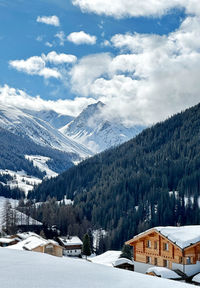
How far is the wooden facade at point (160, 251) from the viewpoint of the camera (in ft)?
109

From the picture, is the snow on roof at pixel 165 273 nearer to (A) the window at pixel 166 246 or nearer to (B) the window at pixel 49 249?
(A) the window at pixel 166 246

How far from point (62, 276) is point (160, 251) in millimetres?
26424

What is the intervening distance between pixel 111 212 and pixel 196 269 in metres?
135

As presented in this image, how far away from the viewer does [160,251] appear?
1401 inches

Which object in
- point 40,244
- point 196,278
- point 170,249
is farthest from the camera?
point 40,244

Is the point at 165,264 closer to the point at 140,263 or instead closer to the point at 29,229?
the point at 140,263

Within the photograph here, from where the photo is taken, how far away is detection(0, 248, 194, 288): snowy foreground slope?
1017cm

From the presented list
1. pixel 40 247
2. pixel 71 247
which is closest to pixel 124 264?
pixel 40 247

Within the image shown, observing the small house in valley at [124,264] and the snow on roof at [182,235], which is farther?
the small house in valley at [124,264]

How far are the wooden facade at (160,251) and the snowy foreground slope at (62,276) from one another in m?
22.2

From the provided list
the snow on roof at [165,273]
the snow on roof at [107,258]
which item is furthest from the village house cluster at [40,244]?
the snow on roof at [165,273]

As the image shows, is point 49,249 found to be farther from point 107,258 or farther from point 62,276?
point 62,276

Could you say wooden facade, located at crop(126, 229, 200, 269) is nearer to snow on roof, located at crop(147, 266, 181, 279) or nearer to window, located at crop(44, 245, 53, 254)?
snow on roof, located at crop(147, 266, 181, 279)

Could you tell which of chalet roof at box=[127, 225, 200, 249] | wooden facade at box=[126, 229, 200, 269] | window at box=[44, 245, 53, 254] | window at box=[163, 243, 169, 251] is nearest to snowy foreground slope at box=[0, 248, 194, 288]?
chalet roof at box=[127, 225, 200, 249]
